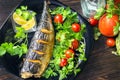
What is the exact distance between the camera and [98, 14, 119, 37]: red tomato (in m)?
1.27

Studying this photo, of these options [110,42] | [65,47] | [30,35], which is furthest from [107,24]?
[30,35]

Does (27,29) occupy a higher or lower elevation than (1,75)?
higher

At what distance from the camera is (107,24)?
4.21 ft

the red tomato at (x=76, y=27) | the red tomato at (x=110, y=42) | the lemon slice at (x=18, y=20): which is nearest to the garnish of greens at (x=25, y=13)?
the lemon slice at (x=18, y=20)

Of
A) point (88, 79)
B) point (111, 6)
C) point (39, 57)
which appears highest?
point (111, 6)

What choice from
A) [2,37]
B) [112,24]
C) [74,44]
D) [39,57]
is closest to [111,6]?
[112,24]

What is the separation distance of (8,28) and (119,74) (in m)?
0.47

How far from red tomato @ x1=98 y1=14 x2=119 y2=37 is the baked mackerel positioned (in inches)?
7.5

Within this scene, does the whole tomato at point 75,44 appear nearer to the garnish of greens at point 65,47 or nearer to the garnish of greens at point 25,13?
the garnish of greens at point 65,47

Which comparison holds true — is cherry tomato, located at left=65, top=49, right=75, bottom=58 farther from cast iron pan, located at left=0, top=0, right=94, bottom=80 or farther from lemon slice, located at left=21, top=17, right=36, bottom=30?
lemon slice, located at left=21, top=17, right=36, bottom=30

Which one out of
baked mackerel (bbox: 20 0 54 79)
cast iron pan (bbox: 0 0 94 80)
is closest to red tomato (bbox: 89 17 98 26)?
cast iron pan (bbox: 0 0 94 80)

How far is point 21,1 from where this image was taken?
1.51m

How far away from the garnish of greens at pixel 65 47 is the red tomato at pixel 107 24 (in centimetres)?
7

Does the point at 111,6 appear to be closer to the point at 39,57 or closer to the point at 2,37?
the point at 39,57
